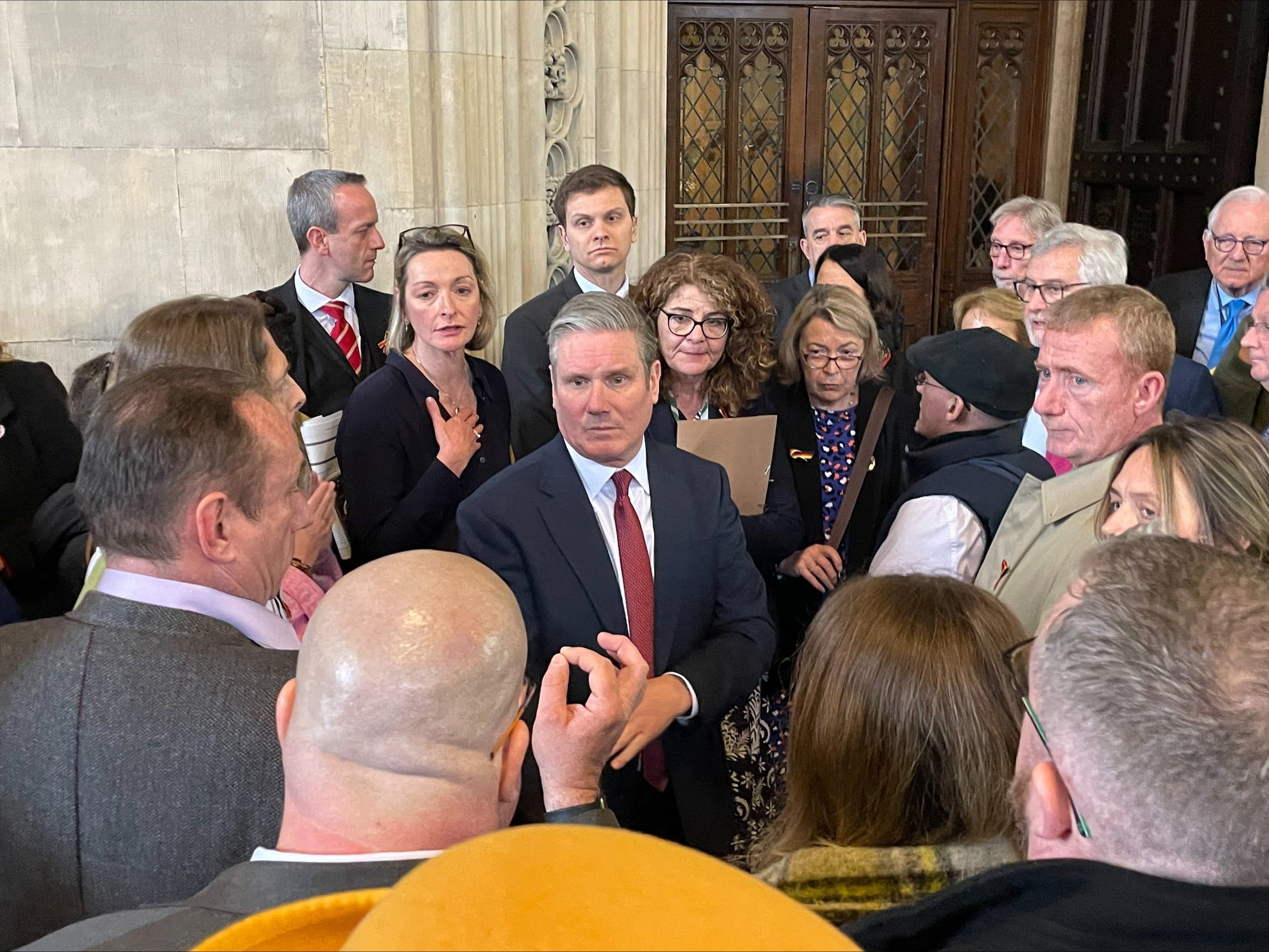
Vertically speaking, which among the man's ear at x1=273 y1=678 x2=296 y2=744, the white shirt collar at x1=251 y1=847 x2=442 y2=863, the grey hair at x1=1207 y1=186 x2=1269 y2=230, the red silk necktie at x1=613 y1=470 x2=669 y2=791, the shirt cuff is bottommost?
the shirt cuff

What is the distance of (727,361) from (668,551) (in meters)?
1.00

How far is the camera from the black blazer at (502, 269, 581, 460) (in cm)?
344

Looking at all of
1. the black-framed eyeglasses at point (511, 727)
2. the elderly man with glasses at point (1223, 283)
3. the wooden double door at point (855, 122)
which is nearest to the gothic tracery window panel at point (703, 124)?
the wooden double door at point (855, 122)

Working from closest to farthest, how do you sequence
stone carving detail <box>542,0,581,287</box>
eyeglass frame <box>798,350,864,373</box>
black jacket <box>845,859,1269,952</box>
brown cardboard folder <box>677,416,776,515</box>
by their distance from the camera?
black jacket <box>845,859,1269,952</box> → brown cardboard folder <box>677,416,776,515</box> → eyeglass frame <box>798,350,864,373</box> → stone carving detail <box>542,0,581,287</box>

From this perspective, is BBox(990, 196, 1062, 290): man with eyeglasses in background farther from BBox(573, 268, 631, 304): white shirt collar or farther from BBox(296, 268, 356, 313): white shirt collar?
BBox(296, 268, 356, 313): white shirt collar

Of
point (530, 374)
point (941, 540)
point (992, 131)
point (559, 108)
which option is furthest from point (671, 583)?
point (992, 131)

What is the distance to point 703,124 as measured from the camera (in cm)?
705

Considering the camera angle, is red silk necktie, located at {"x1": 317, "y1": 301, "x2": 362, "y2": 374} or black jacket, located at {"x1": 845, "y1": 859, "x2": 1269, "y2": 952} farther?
red silk necktie, located at {"x1": 317, "y1": 301, "x2": 362, "y2": 374}

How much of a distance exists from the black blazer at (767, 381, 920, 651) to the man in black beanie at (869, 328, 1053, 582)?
70mm

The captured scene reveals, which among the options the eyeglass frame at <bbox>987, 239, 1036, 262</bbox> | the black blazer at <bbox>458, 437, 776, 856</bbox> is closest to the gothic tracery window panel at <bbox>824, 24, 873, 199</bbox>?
the eyeglass frame at <bbox>987, 239, 1036, 262</bbox>

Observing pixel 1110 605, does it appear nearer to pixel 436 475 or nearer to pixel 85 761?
pixel 85 761

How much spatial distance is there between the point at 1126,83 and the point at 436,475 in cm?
539

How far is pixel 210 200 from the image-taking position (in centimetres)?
413

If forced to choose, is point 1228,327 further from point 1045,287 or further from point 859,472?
point 859,472
